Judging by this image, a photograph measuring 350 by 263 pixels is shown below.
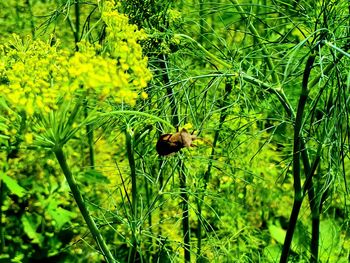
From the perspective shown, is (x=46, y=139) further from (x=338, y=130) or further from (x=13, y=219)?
(x=13, y=219)

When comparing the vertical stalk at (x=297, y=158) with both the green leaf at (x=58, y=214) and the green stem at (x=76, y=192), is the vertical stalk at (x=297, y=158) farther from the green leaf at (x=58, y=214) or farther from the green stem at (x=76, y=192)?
the green leaf at (x=58, y=214)

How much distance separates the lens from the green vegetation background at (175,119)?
152cm

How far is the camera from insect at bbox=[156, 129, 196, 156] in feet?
5.46

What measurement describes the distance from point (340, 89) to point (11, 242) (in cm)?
269

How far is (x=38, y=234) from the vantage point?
3709 millimetres

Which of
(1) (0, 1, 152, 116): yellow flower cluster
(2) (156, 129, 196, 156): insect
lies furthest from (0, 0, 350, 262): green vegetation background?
(2) (156, 129, 196, 156): insect

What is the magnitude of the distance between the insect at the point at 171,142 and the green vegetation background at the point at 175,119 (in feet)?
0.37

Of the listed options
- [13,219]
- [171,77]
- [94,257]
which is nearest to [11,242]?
[13,219]

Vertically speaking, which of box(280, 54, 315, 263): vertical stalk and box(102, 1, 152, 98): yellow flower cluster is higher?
box(102, 1, 152, 98): yellow flower cluster

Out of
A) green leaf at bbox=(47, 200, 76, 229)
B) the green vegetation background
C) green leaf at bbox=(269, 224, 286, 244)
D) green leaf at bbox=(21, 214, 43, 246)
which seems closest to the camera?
the green vegetation background

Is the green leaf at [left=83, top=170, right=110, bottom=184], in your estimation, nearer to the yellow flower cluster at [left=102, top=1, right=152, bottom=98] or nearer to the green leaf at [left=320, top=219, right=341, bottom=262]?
the green leaf at [left=320, top=219, right=341, bottom=262]

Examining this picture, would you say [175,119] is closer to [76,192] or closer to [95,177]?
[76,192]

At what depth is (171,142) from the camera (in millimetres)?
1666

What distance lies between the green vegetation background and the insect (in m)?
0.11
